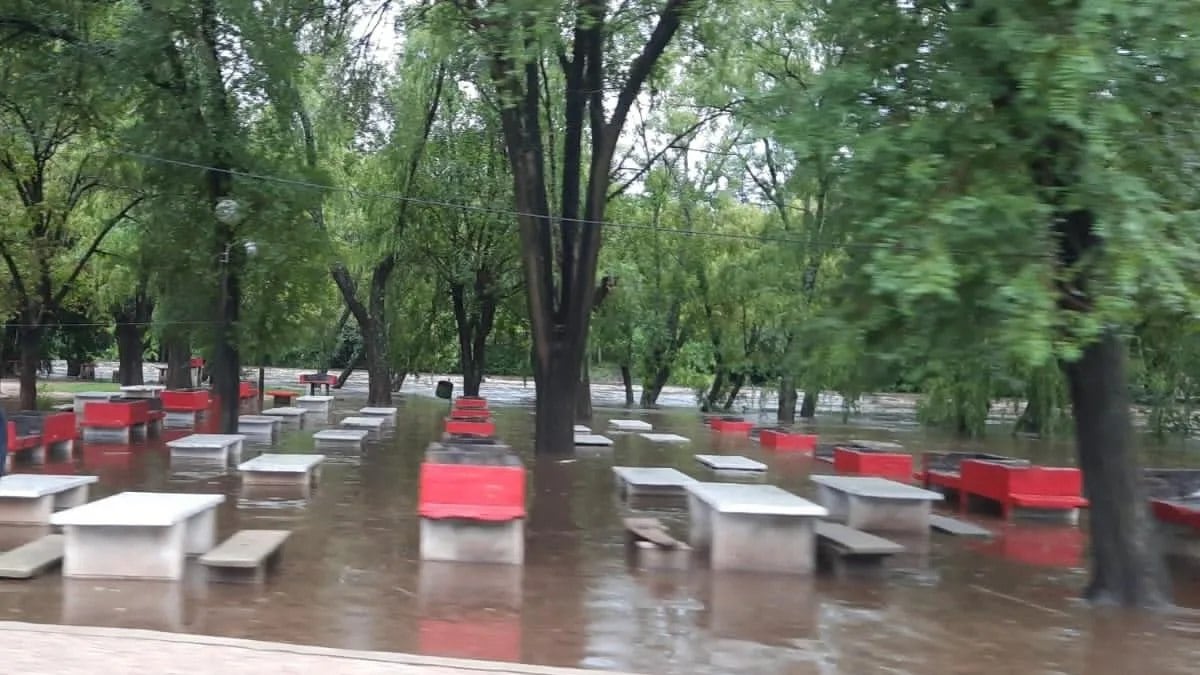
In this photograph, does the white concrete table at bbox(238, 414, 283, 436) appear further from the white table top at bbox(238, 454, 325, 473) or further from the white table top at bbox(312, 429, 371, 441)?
the white table top at bbox(238, 454, 325, 473)

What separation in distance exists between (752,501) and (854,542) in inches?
39.7

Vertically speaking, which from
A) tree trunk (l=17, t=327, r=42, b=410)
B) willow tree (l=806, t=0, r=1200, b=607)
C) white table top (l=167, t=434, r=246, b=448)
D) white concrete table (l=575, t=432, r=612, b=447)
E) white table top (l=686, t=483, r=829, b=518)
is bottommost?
white concrete table (l=575, t=432, r=612, b=447)

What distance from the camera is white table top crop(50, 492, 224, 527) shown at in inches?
327

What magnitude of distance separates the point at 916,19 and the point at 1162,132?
217cm

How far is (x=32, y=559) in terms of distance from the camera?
8.56 meters

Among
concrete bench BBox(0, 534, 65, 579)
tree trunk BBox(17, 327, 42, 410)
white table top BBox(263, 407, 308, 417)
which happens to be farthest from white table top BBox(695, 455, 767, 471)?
tree trunk BBox(17, 327, 42, 410)

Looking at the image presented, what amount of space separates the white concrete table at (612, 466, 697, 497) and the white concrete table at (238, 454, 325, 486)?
4130 millimetres

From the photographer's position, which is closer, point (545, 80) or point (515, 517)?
point (515, 517)

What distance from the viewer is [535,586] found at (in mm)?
8828

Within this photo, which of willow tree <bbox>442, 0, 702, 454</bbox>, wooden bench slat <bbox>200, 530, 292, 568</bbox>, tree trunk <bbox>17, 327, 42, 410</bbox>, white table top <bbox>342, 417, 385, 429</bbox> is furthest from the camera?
tree trunk <bbox>17, 327, 42, 410</bbox>

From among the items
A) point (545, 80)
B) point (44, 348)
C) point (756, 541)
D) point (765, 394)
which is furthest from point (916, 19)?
point (44, 348)

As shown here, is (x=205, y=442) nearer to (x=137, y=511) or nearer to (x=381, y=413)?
(x=137, y=511)

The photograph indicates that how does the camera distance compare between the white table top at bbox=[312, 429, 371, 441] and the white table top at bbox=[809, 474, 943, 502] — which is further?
the white table top at bbox=[312, 429, 371, 441]

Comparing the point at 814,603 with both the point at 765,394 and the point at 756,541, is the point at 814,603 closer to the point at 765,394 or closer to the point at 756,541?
the point at 756,541
